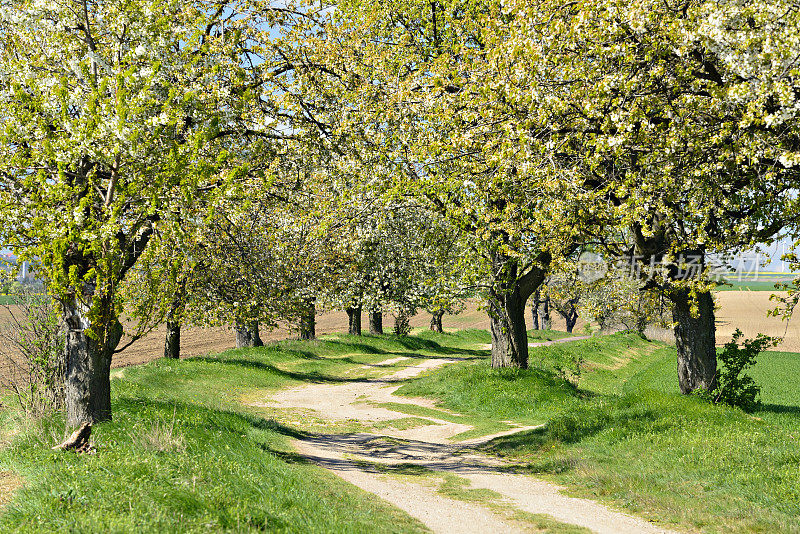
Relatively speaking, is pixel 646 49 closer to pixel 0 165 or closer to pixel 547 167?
pixel 547 167

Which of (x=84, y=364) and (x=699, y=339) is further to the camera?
(x=699, y=339)

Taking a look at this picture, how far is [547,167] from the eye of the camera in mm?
12500

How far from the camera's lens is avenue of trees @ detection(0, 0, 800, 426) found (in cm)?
955

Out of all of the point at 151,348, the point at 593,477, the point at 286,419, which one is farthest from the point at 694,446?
the point at 151,348

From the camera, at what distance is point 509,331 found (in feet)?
69.5

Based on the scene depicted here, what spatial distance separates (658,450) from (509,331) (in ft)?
31.1

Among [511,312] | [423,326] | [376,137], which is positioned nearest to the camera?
[376,137]

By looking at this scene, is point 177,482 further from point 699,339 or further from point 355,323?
point 355,323

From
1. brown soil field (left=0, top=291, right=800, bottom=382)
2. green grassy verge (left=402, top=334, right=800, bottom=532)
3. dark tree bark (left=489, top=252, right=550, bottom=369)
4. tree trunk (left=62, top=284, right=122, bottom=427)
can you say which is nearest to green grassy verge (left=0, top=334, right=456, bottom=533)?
tree trunk (left=62, top=284, right=122, bottom=427)

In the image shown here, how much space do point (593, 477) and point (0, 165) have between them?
11347 millimetres

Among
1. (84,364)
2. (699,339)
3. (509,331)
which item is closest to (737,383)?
(699,339)

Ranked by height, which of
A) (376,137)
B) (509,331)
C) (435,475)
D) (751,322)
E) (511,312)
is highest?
(376,137)

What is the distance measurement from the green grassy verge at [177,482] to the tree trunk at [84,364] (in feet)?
1.20

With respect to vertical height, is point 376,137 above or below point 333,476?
above
